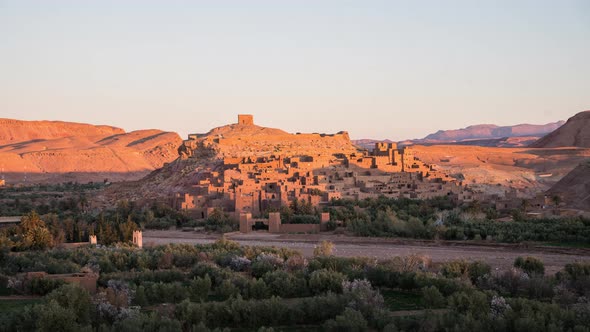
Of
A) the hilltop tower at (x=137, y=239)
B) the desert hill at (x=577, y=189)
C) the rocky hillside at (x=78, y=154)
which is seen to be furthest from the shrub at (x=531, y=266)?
the rocky hillside at (x=78, y=154)

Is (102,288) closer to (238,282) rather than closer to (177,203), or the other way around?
(238,282)

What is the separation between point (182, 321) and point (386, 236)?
60.1 feet

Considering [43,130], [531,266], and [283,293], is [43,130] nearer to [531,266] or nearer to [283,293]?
[531,266]

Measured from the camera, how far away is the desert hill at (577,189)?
3884cm

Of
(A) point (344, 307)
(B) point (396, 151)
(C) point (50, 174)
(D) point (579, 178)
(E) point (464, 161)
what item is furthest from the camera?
(C) point (50, 174)

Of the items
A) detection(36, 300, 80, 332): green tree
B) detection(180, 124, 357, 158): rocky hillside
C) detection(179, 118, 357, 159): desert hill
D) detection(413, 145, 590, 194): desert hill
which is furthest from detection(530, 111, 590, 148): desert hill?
detection(36, 300, 80, 332): green tree

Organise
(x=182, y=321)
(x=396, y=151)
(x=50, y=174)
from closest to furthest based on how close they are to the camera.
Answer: (x=182, y=321) < (x=396, y=151) < (x=50, y=174)

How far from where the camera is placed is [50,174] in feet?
312

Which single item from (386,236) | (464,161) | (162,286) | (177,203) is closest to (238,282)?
(162,286)

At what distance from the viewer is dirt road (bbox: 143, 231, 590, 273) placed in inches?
997

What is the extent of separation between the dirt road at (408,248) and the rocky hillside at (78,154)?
196 feet

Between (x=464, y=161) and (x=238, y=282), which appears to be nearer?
(x=238, y=282)

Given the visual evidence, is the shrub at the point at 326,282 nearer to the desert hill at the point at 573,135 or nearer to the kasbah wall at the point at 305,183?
the kasbah wall at the point at 305,183

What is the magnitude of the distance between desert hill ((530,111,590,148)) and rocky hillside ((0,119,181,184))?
156 ft
